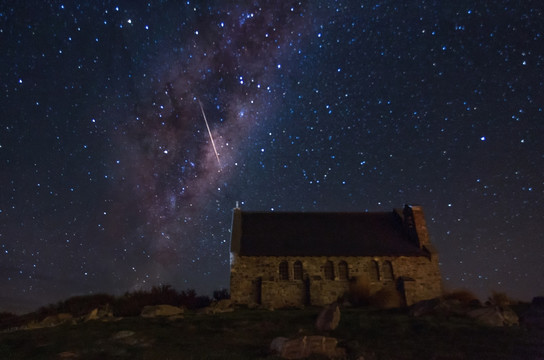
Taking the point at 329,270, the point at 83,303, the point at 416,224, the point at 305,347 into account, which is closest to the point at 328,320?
the point at 305,347

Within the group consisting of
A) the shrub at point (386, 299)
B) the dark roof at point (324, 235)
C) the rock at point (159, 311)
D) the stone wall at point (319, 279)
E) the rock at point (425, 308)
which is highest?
the dark roof at point (324, 235)

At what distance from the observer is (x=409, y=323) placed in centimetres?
1681

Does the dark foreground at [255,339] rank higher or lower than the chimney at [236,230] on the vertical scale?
lower

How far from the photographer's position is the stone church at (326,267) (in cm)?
2880

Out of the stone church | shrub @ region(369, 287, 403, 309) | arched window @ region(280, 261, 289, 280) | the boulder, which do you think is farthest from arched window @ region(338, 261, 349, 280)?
the boulder

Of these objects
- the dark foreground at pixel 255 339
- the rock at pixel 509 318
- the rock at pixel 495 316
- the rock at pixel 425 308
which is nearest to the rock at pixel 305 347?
the dark foreground at pixel 255 339

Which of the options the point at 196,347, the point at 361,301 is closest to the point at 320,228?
the point at 361,301

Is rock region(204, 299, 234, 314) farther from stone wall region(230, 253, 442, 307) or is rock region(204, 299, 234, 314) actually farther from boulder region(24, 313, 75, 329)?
boulder region(24, 313, 75, 329)

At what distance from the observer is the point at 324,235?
3291 cm

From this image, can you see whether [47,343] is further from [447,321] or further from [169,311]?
[447,321]

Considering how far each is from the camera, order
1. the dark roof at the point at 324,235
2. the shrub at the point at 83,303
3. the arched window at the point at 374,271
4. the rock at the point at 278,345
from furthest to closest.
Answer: the dark roof at the point at 324,235 < the arched window at the point at 374,271 < the shrub at the point at 83,303 < the rock at the point at 278,345

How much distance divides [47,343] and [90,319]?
5.72 meters

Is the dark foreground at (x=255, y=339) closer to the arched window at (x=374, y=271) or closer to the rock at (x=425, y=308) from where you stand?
the rock at (x=425, y=308)

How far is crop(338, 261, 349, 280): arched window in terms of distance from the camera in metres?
29.6
